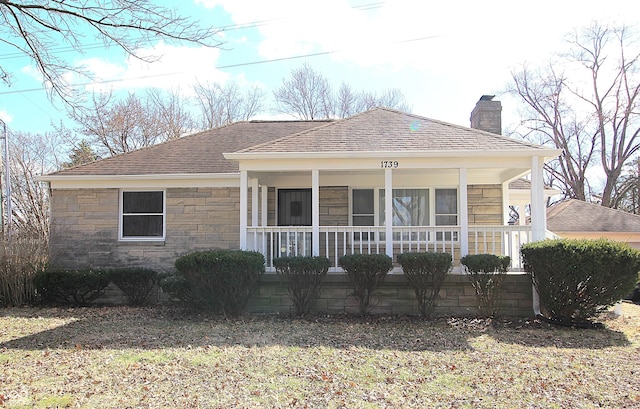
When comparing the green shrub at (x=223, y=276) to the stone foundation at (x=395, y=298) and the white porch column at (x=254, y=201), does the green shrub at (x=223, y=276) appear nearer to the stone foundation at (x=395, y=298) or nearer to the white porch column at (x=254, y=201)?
the stone foundation at (x=395, y=298)

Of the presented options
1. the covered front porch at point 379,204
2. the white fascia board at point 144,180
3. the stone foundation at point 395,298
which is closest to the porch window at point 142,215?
the white fascia board at point 144,180

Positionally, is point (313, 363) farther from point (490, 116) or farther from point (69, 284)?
point (490, 116)

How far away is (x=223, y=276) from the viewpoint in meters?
8.71

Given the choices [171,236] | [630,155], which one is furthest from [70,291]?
[630,155]

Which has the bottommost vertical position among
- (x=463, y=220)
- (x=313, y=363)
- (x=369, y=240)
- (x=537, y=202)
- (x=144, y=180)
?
(x=313, y=363)

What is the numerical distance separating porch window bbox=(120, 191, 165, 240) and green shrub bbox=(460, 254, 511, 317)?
703cm

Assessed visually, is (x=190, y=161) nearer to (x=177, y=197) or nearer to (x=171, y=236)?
(x=177, y=197)

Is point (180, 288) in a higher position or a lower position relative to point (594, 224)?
lower

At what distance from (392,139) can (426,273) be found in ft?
9.63

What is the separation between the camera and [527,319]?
8.97 metres

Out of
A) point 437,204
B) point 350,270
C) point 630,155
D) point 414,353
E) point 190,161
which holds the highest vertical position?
point 630,155

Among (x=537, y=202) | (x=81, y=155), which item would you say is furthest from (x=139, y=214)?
(x=81, y=155)

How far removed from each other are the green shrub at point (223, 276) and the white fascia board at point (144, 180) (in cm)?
275

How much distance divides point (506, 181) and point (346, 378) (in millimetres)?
7910
